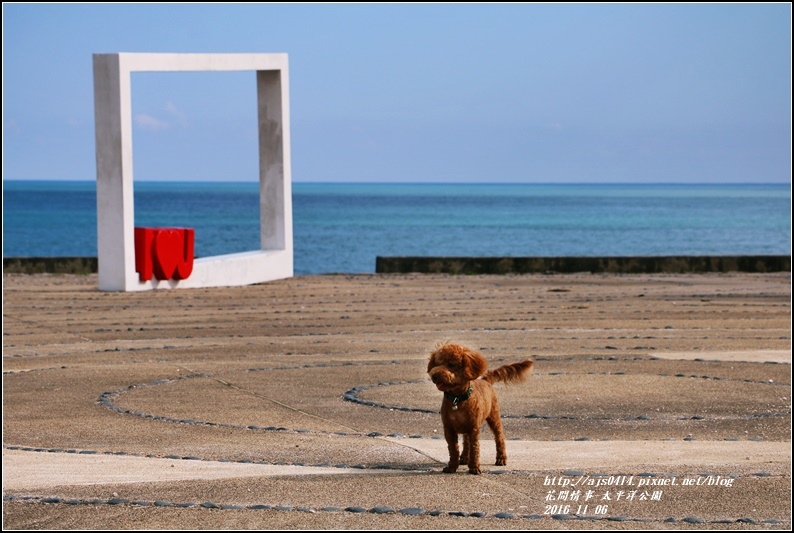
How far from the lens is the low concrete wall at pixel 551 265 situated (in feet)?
101

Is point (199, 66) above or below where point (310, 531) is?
above

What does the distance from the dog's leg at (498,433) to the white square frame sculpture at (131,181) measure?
1478 cm

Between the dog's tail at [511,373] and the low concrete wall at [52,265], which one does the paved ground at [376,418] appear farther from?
the low concrete wall at [52,265]

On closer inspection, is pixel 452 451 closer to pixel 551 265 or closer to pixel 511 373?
pixel 511 373

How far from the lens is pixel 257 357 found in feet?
44.7

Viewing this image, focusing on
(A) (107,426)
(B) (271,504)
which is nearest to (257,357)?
(A) (107,426)

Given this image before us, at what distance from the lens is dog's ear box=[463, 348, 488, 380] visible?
23.0 feet

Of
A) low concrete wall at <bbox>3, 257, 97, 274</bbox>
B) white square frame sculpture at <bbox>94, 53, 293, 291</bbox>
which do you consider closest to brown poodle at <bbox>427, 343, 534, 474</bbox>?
white square frame sculpture at <bbox>94, 53, 293, 291</bbox>

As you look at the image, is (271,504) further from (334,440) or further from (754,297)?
(754,297)

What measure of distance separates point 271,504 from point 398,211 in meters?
125

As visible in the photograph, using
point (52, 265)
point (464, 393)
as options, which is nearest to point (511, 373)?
point (464, 393)

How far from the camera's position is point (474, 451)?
23.9 ft

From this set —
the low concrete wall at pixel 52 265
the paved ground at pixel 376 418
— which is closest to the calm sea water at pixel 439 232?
the low concrete wall at pixel 52 265

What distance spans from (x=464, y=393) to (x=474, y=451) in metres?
0.39
